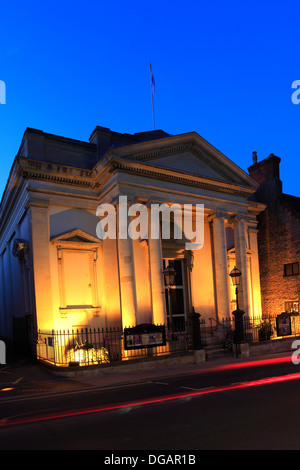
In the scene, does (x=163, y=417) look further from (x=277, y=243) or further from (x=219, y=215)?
(x=277, y=243)

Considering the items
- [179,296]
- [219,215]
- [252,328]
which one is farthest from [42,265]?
[252,328]

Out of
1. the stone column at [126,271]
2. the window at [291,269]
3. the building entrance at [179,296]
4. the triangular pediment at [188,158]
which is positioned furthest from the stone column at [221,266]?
the stone column at [126,271]

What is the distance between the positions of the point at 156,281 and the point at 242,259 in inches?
249

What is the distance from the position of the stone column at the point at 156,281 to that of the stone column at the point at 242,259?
17.9 ft

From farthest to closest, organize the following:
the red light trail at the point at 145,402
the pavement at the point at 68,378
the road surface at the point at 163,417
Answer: the pavement at the point at 68,378 → the red light trail at the point at 145,402 → the road surface at the point at 163,417

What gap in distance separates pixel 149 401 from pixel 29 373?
7014 mm

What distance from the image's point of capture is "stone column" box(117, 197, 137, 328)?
53.1 feet

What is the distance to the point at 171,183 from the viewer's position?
19047 millimetres

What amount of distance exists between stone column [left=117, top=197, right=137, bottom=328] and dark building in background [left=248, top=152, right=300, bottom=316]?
11274mm

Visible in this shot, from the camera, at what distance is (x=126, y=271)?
16391mm

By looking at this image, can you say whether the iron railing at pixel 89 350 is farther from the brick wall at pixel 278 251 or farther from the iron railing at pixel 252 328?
the brick wall at pixel 278 251

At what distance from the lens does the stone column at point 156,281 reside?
17078 mm

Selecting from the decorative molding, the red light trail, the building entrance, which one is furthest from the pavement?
the decorative molding
